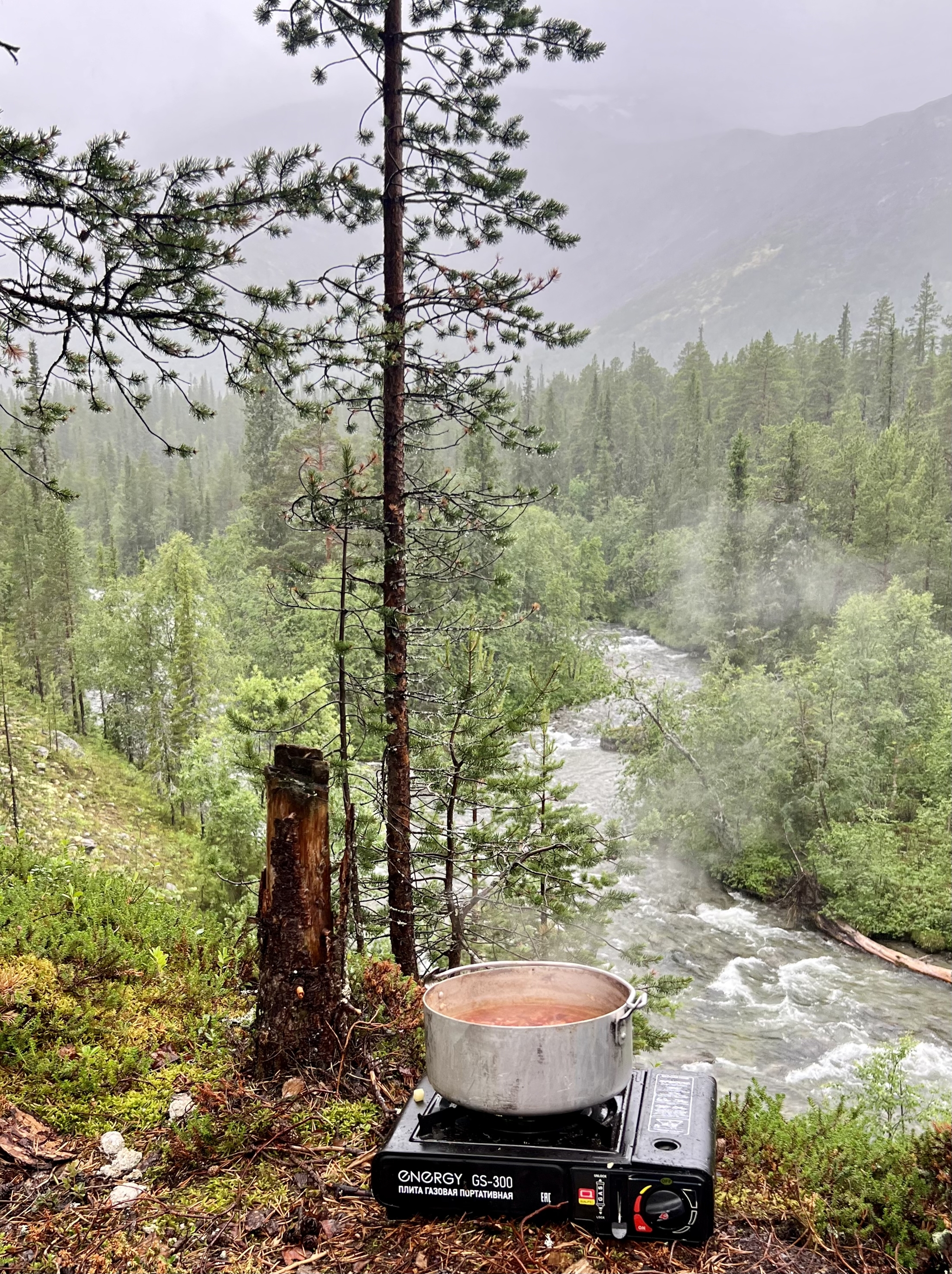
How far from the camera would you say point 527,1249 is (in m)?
2.50

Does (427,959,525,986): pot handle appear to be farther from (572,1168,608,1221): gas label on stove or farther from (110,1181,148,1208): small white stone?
(110,1181,148,1208): small white stone

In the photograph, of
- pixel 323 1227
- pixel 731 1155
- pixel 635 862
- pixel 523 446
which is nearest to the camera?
pixel 323 1227

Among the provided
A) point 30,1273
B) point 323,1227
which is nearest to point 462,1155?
point 323,1227

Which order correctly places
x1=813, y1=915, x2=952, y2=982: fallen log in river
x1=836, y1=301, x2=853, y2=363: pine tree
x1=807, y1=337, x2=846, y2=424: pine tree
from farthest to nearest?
x1=836, y1=301, x2=853, y2=363: pine tree → x1=807, y1=337, x2=846, y2=424: pine tree → x1=813, y1=915, x2=952, y2=982: fallen log in river

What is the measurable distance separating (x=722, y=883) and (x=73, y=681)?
20184 millimetres

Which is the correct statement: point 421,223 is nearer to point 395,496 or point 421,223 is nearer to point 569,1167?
point 395,496

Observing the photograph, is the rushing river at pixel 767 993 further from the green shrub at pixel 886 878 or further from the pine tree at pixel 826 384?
the pine tree at pixel 826 384

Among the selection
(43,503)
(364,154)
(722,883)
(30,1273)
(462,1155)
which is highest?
(364,154)

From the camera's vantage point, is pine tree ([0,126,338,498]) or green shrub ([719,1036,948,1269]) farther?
pine tree ([0,126,338,498])

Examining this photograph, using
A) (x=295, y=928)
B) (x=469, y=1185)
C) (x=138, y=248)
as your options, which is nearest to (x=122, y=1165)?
(x=295, y=928)

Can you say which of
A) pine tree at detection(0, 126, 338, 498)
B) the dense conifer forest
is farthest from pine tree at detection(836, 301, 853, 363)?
pine tree at detection(0, 126, 338, 498)

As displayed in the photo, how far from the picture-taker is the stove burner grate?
262 cm

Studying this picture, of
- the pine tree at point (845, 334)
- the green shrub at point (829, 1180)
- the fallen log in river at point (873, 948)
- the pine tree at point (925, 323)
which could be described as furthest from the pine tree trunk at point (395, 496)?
the pine tree at point (845, 334)

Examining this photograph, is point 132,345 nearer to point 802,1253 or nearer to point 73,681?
point 802,1253
